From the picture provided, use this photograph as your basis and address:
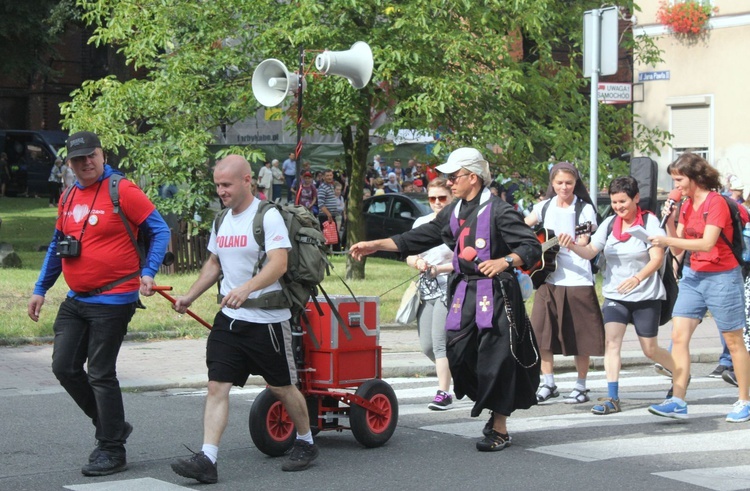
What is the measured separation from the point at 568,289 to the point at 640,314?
627 millimetres

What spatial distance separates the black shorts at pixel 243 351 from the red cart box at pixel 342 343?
0.69 m

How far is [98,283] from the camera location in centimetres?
685

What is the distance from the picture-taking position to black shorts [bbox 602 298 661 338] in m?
9.07

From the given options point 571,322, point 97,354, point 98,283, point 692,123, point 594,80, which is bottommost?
point 571,322

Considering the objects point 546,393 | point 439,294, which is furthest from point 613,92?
point 439,294

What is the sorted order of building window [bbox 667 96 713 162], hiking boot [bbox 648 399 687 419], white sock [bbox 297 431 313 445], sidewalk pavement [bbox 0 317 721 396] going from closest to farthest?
white sock [bbox 297 431 313 445]
hiking boot [bbox 648 399 687 419]
sidewalk pavement [bbox 0 317 721 396]
building window [bbox 667 96 713 162]

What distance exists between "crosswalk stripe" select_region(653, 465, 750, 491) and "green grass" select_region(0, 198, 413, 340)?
7.74m

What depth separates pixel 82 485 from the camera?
6.57 meters

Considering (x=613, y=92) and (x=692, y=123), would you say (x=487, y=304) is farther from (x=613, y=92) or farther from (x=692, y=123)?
(x=692, y=123)

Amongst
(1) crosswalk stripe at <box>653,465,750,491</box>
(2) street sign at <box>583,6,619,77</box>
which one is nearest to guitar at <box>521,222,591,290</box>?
(1) crosswalk stripe at <box>653,465,750,491</box>

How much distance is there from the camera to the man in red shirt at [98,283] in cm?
686

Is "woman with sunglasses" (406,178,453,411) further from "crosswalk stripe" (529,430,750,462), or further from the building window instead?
the building window

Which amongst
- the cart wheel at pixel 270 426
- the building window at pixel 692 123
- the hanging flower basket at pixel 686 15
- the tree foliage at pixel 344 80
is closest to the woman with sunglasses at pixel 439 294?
the cart wheel at pixel 270 426

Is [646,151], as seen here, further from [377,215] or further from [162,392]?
[162,392]
